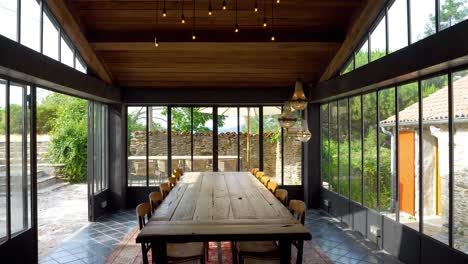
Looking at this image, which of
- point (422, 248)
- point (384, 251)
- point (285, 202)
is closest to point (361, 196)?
point (384, 251)

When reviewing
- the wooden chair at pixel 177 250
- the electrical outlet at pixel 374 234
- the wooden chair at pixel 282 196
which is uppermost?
the wooden chair at pixel 282 196

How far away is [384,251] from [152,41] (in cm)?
490

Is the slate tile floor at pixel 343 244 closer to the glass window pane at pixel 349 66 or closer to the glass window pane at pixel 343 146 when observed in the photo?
the glass window pane at pixel 343 146

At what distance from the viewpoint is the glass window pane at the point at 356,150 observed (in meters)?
6.55

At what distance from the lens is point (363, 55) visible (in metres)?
6.50

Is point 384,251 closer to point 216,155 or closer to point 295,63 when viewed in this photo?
point 295,63

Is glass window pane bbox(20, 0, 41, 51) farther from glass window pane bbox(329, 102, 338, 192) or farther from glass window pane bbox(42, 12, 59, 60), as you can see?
glass window pane bbox(329, 102, 338, 192)

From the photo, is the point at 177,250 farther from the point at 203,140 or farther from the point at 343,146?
the point at 203,140

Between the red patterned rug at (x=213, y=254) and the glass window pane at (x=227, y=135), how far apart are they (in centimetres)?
347

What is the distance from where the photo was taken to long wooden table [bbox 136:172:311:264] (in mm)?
3027

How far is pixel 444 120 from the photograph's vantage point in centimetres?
428

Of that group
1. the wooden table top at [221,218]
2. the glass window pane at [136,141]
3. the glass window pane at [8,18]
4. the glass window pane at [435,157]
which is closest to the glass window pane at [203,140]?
the glass window pane at [136,141]

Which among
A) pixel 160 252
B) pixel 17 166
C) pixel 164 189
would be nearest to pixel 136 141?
pixel 164 189

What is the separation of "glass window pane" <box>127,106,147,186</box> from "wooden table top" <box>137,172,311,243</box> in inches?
148
